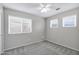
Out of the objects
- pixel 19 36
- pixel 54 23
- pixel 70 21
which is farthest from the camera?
pixel 19 36

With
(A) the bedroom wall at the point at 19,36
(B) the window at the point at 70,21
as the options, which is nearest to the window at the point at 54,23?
(B) the window at the point at 70,21

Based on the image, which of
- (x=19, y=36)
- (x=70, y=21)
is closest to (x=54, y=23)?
(x=70, y=21)

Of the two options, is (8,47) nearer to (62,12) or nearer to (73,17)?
(62,12)

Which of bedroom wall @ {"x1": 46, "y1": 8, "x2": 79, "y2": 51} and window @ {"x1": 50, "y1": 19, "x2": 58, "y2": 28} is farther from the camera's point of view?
window @ {"x1": 50, "y1": 19, "x2": 58, "y2": 28}

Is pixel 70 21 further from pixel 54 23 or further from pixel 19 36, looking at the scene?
pixel 19 36

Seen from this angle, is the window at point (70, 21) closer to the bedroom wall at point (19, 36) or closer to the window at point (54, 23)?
the window at point (54, 23)

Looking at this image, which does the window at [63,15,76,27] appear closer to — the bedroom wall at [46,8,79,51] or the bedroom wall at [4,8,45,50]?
the bedroom wall at [46,8,79,51]

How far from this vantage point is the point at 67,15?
6.20 feet

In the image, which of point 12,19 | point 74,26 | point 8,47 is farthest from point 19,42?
point 74,26

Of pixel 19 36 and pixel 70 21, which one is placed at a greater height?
pixel 70 21

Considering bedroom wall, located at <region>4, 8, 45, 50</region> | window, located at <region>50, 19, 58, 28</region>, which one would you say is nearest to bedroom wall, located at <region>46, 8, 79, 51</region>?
window, located at <region>50, 19, 58, 28</region>

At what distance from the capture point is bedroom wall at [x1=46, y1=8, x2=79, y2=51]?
1.85 metres

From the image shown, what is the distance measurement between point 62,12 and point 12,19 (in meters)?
1.74

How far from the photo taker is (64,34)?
2.08m
